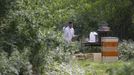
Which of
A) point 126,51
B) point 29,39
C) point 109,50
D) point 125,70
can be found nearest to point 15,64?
point 29,39

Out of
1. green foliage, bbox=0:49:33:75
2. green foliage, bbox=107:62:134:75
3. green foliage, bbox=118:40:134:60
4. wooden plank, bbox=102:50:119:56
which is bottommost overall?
green foliage, bbox=118:40:134:60

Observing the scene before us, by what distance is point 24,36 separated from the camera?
36.7 ft

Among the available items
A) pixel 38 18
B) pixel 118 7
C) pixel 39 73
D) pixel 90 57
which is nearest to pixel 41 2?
pixel 38 18

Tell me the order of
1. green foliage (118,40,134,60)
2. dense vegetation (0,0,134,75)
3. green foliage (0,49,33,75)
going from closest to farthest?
green foliage (0,49,33,75) < dense vegetation (0,0,134,75) < green foliage (118,40,134,60)

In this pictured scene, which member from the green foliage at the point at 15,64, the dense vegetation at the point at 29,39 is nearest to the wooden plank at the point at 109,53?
the dense vegetation at the point at 29,39

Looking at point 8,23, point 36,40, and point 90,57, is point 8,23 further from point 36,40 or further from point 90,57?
point 90,57

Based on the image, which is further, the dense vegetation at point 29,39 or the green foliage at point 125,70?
the dense vegetation at point 29,39

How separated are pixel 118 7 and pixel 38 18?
1504 centimetres

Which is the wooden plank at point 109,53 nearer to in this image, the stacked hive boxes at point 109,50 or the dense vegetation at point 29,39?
the stacked hive boxes at point 109,50

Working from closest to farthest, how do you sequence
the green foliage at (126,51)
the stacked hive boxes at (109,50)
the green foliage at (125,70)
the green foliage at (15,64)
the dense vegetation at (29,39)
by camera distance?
the green foliage at (125,70) → the green foliage at (15,64) → the dense vegetation at (29,39) → the stacked hive boxes at (109,50) → the green foliage at (126,51)

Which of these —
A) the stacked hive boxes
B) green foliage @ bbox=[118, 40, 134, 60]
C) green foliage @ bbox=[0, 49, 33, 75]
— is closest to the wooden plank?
the stacked hive boxes

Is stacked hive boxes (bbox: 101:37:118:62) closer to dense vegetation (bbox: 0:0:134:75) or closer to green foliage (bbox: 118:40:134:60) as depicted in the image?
green foliage (bbox: 118:40:134:60)

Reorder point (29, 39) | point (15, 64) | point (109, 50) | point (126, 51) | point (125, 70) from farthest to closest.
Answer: point (126, 51) < point (109, 50) < point (29, 39) < point (15, 64) < point (125, 70)

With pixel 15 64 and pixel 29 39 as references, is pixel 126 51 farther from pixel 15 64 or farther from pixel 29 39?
pixel 15 64
